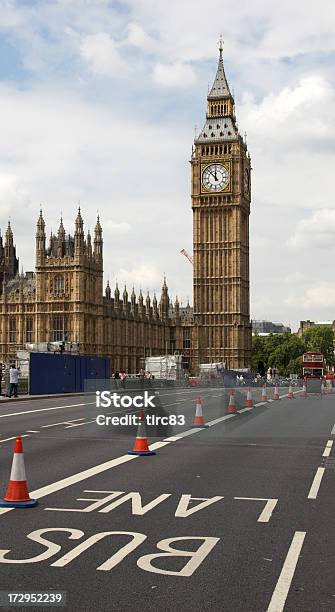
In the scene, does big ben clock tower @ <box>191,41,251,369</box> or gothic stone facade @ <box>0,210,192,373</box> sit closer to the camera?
gothic stone facade @ <box>0,210,192,373</box>

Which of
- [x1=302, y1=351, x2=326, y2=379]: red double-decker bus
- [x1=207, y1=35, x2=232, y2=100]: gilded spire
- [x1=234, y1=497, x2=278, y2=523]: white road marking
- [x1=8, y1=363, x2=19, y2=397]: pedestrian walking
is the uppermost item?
[x1=207, y1=35, x2=232, y2=100]: gilded spire

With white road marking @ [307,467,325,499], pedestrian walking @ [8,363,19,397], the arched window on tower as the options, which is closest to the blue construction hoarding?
pedestrian walking @ [8,363,19,397]

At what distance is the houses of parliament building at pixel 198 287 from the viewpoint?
10050cm

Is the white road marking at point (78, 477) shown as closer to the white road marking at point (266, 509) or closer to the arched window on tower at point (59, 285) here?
the white road marking at point (266, 509)

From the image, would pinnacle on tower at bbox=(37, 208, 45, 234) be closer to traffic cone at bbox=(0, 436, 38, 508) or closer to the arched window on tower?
the arched window on tower

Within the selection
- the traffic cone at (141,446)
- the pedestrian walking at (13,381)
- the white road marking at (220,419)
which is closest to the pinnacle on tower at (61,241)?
the pedestrian walking at (13,381)

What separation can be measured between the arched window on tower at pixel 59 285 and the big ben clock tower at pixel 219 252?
31.4m

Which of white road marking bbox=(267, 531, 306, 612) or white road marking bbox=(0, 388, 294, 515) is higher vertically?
white road marking bbox=(0, 388, 294, 515)

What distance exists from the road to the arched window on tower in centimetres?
8144

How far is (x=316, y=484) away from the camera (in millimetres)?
11945

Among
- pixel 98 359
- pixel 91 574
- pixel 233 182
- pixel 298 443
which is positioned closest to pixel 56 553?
pixel 91 574

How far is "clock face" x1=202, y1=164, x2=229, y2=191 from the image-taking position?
12531 cm

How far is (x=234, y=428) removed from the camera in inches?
841

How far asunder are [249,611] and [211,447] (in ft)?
34.9
